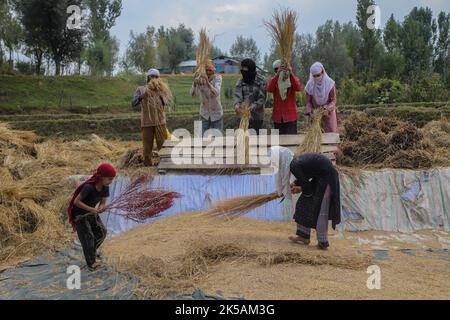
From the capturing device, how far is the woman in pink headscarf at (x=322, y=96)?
596 centimetres

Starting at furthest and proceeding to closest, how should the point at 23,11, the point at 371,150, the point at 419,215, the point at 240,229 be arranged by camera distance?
the point at 23,11, the point at 371,150, the point at 419,215, the point at 240,229

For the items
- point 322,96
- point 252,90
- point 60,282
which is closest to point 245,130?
point 252,90

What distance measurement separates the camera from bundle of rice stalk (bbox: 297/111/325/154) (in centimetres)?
565

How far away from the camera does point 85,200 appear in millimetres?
4234

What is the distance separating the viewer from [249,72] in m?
6.30

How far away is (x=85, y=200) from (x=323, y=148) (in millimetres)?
2801

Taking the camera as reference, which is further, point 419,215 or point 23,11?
point 23,11

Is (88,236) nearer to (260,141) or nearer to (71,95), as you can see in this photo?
(260,141)

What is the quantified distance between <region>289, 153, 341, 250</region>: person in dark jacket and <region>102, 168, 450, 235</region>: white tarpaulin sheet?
2.98 feet

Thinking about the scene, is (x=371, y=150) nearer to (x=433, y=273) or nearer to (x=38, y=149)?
(x=433, y=273)

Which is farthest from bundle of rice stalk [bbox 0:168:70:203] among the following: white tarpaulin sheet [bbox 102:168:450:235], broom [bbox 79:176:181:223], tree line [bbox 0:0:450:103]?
tree line [bbox 0:0:450:103]

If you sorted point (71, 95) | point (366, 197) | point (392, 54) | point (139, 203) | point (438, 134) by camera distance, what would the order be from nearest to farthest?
point (139, 203) < point (366, 197) < point (438, 134) < point (71, 95) < point (392, 54)

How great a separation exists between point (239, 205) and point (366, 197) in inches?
61.3

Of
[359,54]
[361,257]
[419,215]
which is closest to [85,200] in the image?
[361,257]
